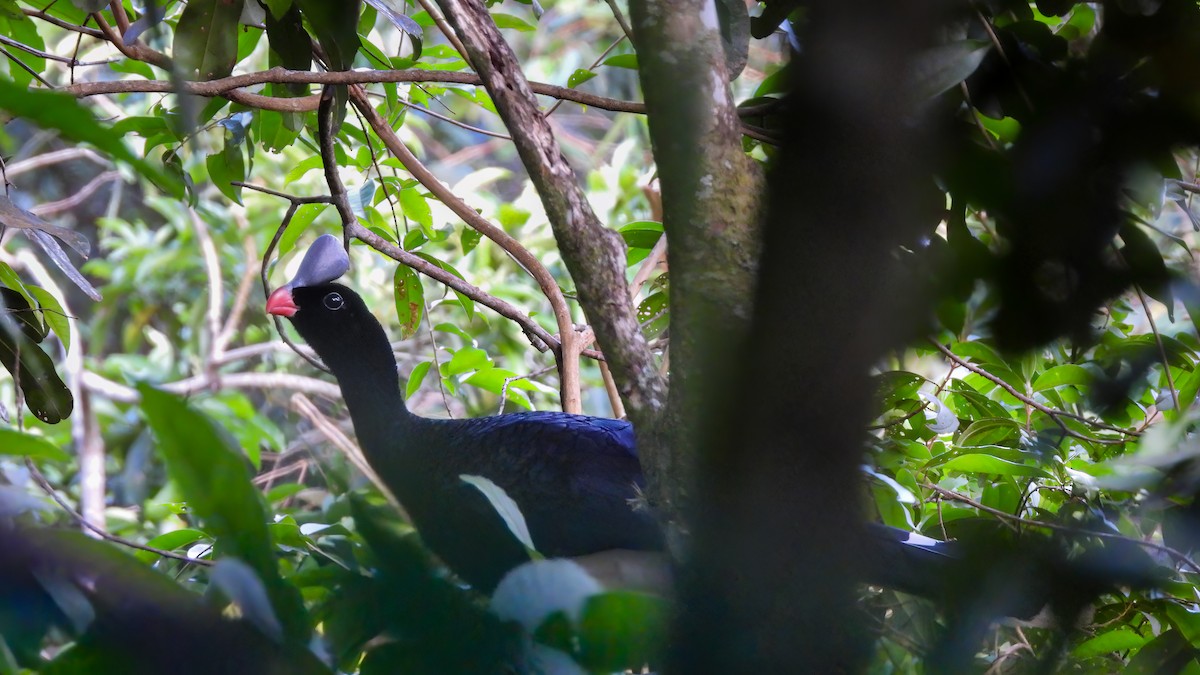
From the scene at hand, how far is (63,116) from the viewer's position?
1.60ft

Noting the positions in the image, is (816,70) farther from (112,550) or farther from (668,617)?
(112,550)

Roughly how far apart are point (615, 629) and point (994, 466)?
1023mm

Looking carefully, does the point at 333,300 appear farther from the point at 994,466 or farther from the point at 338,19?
the point at 994,466

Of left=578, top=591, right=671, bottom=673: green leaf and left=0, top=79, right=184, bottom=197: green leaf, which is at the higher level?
left=0, top=79, right=184, bottom=197: green leaf

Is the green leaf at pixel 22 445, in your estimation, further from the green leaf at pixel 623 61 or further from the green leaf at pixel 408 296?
the green leaf at pixel 408 296

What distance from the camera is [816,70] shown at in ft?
1.80

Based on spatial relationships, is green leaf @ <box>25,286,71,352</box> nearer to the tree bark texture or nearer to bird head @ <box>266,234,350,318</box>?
bird head @ <box>266,234,350,318</box>

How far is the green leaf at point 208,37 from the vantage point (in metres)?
1.41

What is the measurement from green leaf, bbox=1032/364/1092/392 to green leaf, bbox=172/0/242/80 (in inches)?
52.3

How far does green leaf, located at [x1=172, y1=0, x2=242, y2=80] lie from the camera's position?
1.41m

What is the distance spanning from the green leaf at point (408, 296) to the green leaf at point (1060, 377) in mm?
1174

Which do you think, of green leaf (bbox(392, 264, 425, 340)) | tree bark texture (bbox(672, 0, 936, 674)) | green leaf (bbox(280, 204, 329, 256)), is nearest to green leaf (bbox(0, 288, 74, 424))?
green leaf (bbox(280, 204, 329, 256))

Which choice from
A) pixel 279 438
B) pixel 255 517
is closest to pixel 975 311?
pixel 255 517

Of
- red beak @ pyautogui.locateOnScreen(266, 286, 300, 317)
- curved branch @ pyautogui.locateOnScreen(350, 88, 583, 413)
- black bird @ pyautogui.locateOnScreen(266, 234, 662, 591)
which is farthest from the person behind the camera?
red beak @ pyautogui.locateOnScreen(266, 286, 300, 317)
